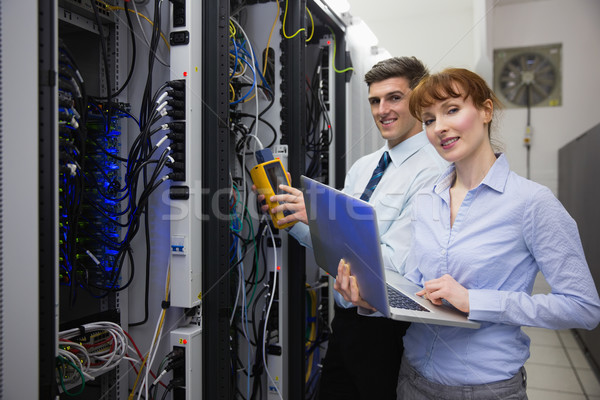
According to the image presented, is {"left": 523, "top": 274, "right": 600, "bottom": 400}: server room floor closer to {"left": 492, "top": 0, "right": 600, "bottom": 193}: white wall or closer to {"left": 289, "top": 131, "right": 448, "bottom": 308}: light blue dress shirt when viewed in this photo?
{"left": 492, "top": 0, "right": 600, "bottom": 193}: white wall

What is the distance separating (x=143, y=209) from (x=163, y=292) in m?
0.37

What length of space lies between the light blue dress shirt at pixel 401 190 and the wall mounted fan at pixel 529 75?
799mm

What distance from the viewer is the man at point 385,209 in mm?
1368

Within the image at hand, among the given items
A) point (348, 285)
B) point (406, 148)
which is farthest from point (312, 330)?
point (348, 285)

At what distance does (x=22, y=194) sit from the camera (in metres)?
0.90

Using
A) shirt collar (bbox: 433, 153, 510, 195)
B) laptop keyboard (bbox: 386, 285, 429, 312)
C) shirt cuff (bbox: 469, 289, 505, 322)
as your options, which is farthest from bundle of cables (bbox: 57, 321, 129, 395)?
shirt collar (bbox: 433, 153, 510, 195)

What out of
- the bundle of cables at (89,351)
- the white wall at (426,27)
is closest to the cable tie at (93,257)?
the bundle of cables at (89,351)

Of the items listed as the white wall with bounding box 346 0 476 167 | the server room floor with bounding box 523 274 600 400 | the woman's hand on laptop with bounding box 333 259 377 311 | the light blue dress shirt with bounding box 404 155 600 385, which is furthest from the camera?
the white wall with bounding box 346 0 476 167

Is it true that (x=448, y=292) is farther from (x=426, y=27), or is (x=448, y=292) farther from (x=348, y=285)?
(x=426, y=27)

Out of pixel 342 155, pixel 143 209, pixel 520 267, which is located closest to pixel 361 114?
pixel 342 155

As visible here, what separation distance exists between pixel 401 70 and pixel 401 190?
0.50m

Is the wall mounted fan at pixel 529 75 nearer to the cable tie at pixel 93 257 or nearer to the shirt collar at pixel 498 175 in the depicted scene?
the shirt collar at pixel 498 175

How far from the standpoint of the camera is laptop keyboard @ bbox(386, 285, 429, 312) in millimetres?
886

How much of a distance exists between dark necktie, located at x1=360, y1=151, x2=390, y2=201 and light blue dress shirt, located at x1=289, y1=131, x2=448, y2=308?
2 centimetres
